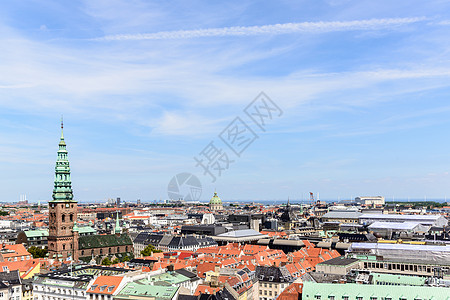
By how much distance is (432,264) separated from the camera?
10619 cm

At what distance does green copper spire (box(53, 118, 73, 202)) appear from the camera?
425ft

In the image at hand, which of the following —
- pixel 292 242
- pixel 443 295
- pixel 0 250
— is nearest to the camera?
pixel 443 295

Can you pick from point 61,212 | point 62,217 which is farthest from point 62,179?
point 62,217

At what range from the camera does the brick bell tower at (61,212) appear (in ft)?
424

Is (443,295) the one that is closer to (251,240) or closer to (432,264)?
(432,264)

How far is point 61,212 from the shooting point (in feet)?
426

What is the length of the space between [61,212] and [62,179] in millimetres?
9382

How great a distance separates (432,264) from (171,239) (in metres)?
93.6

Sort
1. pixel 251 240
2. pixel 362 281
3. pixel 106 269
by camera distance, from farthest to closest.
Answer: pixel 251 240
pixel 106 269
pixel 362 281

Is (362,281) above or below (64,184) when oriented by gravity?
below

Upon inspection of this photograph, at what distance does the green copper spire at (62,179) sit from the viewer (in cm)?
12950

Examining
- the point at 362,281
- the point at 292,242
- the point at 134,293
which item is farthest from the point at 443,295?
the point at 292,242

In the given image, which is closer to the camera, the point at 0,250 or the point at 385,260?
the point at 385,260

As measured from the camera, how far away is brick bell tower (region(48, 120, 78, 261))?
12925 cm
